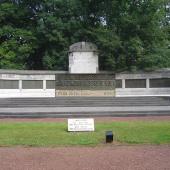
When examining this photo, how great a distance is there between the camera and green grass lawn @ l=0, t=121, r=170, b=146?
13367 mm

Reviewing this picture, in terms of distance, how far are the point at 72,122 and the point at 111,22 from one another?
63.5 ft

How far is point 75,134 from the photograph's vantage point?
48.7 feet

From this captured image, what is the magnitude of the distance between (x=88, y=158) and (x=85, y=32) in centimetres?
2417

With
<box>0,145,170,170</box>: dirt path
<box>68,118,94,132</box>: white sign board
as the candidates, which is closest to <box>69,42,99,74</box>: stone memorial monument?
<box>68,118,94,132</box>: white sign board

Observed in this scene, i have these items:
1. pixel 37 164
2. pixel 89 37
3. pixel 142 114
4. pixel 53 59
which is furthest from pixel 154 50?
pixel 37 164

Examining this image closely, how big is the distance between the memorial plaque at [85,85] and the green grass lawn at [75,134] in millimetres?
12363

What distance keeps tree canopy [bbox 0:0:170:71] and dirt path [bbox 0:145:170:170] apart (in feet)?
62.3

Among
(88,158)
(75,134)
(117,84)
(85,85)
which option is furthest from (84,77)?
(88,158)

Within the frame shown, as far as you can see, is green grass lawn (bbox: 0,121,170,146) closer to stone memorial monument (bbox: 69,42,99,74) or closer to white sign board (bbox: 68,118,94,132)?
white sign board (bbox: 68,118,94,132)

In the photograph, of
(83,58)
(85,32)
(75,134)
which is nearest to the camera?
(75,134)

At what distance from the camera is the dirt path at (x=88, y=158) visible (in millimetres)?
9797

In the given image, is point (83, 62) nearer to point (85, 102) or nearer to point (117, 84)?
point (117, 84)

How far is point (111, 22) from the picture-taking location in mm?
33562

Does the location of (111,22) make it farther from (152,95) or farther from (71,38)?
(152,95)
